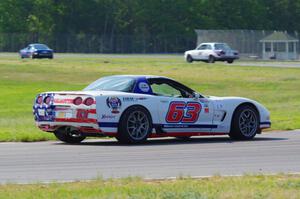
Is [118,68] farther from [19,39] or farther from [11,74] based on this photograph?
[19,39]

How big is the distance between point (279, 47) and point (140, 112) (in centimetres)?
6727

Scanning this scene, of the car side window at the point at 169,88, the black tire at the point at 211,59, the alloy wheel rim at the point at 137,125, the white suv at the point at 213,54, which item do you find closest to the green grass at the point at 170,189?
the alloy wheel rim at the point at 137,125

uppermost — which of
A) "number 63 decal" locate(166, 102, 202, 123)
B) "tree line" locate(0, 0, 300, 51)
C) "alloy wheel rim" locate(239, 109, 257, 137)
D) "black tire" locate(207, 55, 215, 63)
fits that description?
"tree line" locate(0, 0, 300, 51)

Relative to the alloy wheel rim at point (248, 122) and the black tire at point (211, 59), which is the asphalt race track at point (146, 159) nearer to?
the alloy wheel rim at point (248, 122)

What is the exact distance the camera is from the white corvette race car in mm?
16906

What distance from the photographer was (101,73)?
1903 inches

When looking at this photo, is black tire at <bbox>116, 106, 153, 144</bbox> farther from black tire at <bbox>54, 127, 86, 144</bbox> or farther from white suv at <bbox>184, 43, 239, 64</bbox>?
white suv at <bbox>184, 43, 239, 64</bbox>

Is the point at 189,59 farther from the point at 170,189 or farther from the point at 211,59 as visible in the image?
the point at 170,189

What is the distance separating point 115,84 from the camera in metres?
17.9

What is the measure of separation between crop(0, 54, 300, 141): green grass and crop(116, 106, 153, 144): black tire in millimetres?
3003

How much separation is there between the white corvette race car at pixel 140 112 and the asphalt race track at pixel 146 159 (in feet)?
0.90

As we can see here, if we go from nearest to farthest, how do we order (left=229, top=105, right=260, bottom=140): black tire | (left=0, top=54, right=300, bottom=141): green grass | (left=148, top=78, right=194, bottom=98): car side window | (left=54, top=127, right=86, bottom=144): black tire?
(left=54, top=127, right=86, bottom=144): black tire < (left=148, top=78, right=194, bottom=98): car side window < (left=229, top=105, right=260, bottom=140): black tire < (left=0, top=54, right=300, bottom=141): green grass

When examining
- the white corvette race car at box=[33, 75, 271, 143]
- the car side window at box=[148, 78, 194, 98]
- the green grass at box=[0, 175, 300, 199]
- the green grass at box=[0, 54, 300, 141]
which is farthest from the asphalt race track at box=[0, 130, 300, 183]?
the green grass at box=[0, 54, 300, 141]

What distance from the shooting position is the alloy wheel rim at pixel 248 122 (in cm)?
1866
